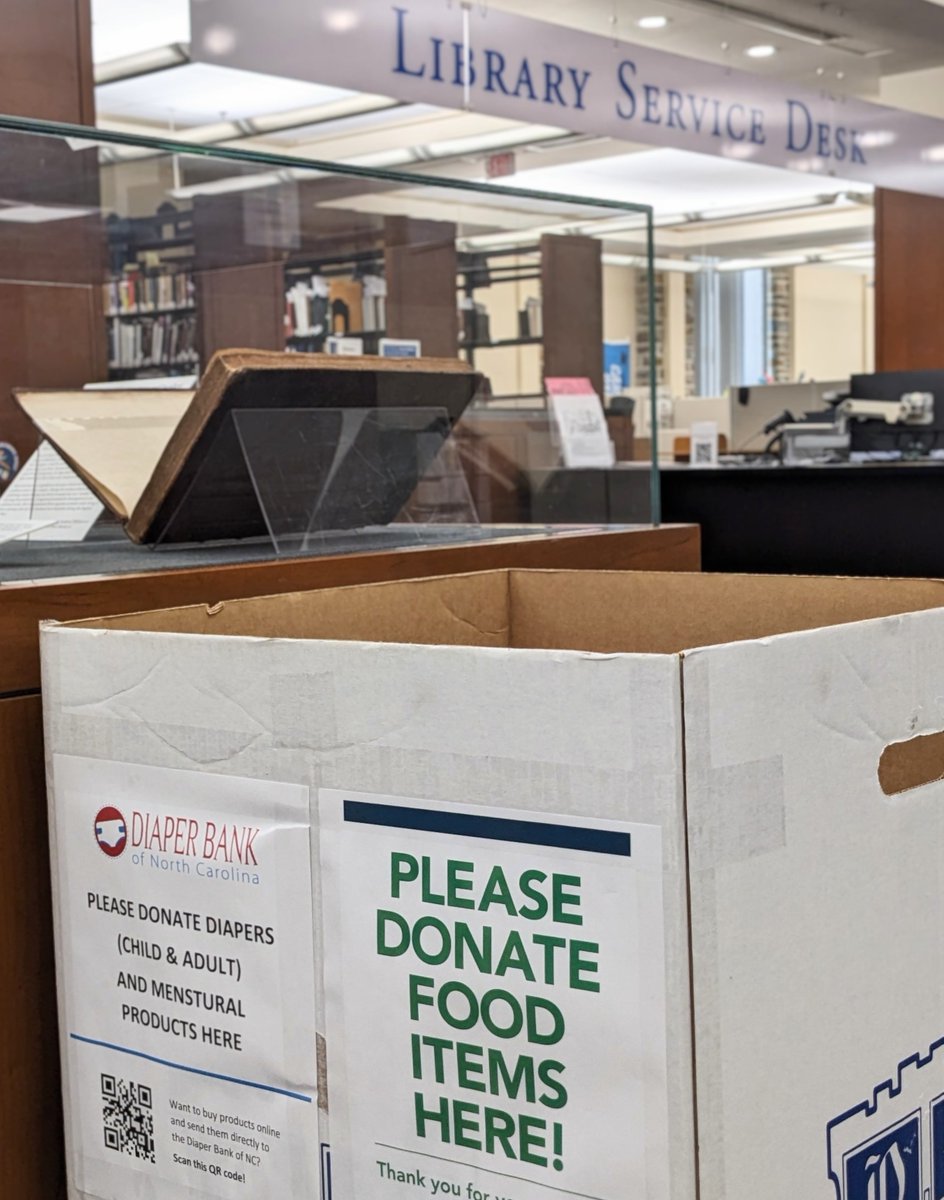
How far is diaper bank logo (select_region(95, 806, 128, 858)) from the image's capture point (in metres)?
0.74

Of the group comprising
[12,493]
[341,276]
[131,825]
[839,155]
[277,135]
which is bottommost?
[131,825]

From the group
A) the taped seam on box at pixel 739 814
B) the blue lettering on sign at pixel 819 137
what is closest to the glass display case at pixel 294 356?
the taped seam on box at pixel 739 814

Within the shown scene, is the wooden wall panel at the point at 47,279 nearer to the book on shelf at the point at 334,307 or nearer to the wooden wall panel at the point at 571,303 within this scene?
the book on shelf at the point at 334,307

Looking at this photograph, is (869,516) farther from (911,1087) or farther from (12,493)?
(911,1087)

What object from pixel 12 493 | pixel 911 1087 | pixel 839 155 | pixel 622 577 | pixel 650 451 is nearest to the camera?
pixel 911 1087

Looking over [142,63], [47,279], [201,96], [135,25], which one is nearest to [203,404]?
[47,279]

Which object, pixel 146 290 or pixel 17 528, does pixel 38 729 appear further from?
pixel 146 290

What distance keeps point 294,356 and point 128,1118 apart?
0.67 meters

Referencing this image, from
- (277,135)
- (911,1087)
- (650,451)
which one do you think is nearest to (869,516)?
(650,451)

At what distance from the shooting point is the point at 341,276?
1.81 m

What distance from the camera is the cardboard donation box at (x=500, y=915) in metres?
0.57

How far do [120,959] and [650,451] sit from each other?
1121 millimetres

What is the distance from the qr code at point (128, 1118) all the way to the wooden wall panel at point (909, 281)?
29.0 feet

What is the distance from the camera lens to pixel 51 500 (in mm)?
1190
